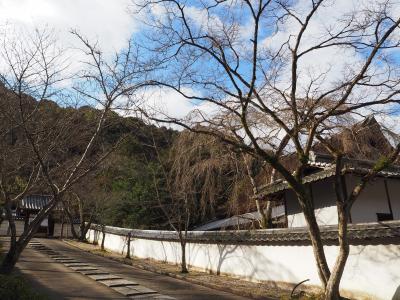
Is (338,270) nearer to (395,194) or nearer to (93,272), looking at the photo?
(395,194)

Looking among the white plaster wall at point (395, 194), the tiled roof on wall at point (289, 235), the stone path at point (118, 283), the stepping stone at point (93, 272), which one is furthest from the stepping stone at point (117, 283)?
the white plaster wall at point (395, 194)

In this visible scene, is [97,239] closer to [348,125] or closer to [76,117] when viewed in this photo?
[76,117]

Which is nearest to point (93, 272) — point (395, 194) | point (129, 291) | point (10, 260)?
point (129, 291)

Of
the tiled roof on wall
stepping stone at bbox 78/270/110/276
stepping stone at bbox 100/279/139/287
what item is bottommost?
stepping stone at bbox 100/279/139/287

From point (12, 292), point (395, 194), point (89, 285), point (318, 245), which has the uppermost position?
point (395, 194)

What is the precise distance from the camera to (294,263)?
13656mm

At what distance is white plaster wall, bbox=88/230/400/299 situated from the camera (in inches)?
411

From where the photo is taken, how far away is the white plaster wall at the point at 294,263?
411 inches

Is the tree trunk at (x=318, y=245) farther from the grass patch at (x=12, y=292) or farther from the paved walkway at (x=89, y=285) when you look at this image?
the grass patch at (x=12, y=292)

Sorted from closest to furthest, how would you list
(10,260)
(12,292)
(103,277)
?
(12,292) < (10,260) < (103,277)

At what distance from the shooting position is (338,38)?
33.1 ft

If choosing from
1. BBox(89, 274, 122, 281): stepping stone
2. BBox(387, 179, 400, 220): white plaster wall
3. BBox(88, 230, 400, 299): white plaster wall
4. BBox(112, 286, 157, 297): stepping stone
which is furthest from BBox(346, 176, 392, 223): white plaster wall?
BBox(89, 274, 122, 281): stepping stone

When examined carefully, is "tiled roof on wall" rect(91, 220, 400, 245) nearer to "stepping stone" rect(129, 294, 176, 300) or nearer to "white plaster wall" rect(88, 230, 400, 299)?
"white plaster wall" rect(88, 230, 400, 299)

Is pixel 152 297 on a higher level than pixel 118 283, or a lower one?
lower
